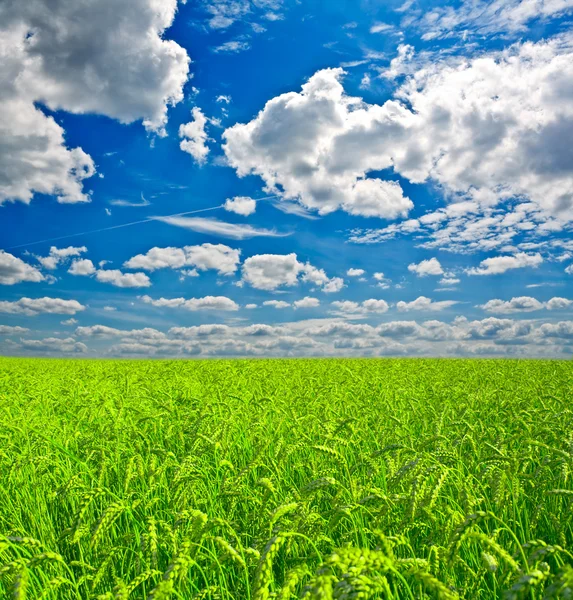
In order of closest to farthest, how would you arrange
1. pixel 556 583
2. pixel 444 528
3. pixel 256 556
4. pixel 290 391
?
pixel 556 583, pixel 256 556, pixel 444 528, pixel 290 391

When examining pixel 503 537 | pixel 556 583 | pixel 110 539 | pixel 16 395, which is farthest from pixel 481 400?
pixel 16 395

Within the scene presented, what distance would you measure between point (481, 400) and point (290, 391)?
3460 mm

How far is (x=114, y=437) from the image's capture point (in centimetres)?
606

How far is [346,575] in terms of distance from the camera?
1846 mm

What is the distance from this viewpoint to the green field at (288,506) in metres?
2.39

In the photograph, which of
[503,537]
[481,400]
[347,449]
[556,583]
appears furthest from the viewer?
[481,400]

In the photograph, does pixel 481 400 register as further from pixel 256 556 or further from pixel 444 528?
pixel 256 556

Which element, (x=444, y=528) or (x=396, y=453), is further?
(x=396, y=453)

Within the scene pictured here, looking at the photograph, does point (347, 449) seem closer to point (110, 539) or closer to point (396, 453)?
point (396, 453)

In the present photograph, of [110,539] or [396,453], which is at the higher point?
[396,453]

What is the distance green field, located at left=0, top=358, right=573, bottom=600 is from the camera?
2.39 m

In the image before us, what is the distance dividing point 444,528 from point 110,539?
256 centimetres

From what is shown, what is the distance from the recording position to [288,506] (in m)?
2.59

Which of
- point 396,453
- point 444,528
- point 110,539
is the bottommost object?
point 110,539
